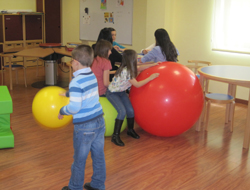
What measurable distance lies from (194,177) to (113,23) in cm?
509

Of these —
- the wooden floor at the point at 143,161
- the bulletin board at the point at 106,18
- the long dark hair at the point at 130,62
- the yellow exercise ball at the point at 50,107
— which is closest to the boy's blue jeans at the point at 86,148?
the wooden floor at the point at 143,161

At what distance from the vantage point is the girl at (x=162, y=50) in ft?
12.6

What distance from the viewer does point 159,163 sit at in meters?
3.03

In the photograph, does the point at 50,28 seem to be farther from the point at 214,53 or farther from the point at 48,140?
the point at 48,140

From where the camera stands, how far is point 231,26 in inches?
202

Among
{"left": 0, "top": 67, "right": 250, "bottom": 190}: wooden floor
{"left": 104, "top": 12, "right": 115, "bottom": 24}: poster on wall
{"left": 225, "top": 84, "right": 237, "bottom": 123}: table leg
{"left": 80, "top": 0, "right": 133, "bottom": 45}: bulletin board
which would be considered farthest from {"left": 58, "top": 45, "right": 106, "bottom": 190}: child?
{"left": 104, "top": 12, "right": 115, "bottom": 24}: poster on wall

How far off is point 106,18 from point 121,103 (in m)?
4.35

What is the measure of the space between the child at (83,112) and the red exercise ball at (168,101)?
109 cm

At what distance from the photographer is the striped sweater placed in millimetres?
2072

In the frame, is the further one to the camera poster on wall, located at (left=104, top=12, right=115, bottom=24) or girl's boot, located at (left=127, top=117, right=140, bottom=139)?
poster on wall, located at (left=104, top=12, right=115, bottom=24)

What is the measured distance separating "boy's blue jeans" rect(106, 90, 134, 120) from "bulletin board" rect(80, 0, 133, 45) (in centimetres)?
355

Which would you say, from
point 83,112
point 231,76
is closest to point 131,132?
point 231,76

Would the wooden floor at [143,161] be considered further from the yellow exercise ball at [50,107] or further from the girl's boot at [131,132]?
the yellow exercise ball at [50,107]

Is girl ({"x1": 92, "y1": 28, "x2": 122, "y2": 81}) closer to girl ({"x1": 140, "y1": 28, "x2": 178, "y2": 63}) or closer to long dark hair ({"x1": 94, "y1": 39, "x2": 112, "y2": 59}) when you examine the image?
girl ({"x1": 140, "y1": 28, "x2": 178, "y2": 63})
